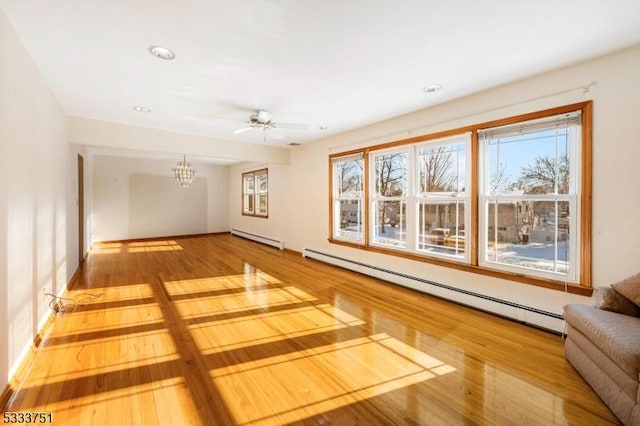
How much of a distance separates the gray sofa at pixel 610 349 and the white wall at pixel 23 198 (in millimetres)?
3752

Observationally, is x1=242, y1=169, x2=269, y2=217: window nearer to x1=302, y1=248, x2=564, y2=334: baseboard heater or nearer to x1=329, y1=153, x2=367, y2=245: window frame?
x1=329, y1=153, x2=367, y2=245: window frame

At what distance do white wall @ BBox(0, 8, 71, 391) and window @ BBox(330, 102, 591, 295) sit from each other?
13.2ft

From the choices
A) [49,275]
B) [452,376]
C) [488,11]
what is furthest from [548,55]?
[49,275]

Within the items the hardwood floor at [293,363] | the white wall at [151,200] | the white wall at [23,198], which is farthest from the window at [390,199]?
the white wall at [151,200]

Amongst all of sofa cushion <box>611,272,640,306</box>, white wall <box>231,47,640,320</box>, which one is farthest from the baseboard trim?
sofa cushion <box>611,272,640,306</box>

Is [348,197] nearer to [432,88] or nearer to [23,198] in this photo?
[432,88]

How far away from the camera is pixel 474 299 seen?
3309 millimetres

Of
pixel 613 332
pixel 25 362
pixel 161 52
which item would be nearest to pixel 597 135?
pixel 613 332

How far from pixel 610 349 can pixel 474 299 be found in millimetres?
1627

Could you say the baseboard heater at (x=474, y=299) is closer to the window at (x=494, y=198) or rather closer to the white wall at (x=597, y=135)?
the white wall at (x=597, y=135)

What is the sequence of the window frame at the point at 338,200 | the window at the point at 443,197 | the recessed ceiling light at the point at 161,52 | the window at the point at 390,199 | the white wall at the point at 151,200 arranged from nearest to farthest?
the recessed ceiling light at the point at 161,52 → the window at the point at 443,197 → the window at the point at 390,199 → the window frame at the point at 338,200 → the white wall at the point at 151,200

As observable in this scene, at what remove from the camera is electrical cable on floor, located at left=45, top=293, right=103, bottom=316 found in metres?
3.20

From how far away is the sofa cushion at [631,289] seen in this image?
1.94 meters

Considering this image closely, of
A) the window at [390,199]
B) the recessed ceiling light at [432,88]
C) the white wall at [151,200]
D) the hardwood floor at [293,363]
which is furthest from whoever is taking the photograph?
the white wall at [151,200]
